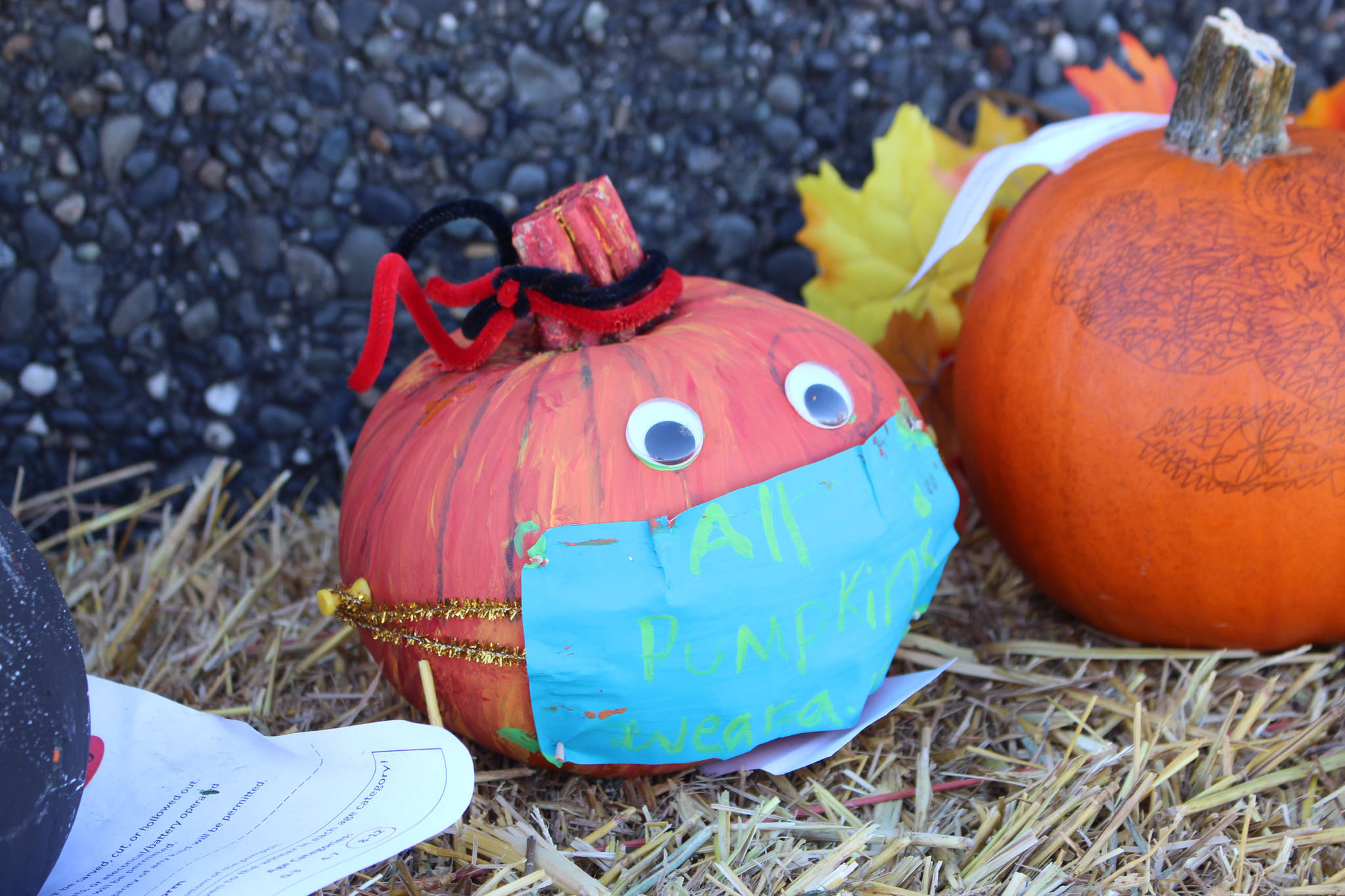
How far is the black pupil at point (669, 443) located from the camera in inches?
50.7

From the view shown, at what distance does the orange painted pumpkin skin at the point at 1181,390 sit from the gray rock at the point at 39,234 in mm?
1688

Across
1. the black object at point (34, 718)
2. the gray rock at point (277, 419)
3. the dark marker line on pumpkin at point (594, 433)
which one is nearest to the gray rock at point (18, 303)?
the gray rock at point (277, 419)

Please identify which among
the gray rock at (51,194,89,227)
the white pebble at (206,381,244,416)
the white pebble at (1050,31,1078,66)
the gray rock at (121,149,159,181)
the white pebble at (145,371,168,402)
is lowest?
the white pebble at (206,381,244,416)

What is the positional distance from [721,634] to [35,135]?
1594 mm

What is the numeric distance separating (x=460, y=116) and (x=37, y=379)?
0.96 metres

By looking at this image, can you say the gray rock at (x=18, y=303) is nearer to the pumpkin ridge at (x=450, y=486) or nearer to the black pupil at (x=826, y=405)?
the pumpkin ridge at (x=450, y=486)

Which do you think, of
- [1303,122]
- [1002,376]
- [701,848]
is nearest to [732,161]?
[1002,376]

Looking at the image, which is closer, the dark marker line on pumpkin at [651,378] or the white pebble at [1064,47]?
the dark marker line on pumpkin at [651,378]

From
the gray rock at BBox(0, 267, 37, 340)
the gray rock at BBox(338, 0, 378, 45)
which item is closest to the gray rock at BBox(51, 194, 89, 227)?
the gray rock at BBox(0, 267, 37, 340)

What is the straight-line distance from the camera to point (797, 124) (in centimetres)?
232

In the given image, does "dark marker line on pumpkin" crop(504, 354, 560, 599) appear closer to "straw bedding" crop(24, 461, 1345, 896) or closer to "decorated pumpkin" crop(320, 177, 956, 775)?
"decorated pumpkin" crop(320, 177, 956, 775)

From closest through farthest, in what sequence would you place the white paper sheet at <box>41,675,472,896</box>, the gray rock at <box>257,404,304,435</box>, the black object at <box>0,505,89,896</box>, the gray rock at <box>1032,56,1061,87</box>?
1. the black object at <box>0,505,89,896</box>
2. the white paper sheet at <box>41,675,472,896</box>
3. the gray rock at <box>257,404,304,435</box>
4. the gray rock at <box>1032,56,1061,87</box>

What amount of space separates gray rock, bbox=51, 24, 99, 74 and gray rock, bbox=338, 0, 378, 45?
438 mm

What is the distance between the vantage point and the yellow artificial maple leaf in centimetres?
216
